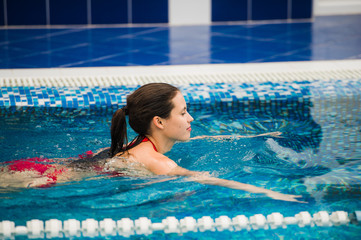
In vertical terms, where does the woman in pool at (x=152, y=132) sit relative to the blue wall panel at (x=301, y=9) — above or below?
below

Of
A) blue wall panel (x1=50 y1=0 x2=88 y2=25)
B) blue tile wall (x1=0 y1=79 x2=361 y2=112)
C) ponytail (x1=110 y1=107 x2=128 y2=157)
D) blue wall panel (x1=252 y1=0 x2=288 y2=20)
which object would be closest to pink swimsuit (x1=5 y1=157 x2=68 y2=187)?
ponytail (x1=110 y1=107 x2=128 y2=157)

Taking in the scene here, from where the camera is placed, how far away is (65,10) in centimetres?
963

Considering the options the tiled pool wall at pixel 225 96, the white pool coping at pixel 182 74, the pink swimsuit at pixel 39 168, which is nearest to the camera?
the pink swimsuit at pixel 39 168

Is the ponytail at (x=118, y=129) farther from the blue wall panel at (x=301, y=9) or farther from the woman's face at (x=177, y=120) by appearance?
the blue wall panel at (x=301, y=9)

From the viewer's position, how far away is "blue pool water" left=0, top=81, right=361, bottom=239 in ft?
10.1

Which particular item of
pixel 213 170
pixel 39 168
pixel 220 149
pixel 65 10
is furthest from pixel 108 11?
pixel 39 168

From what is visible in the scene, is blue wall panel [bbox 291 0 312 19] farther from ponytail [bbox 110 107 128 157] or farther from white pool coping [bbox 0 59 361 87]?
ponytail [bbox 110 107 128 157]

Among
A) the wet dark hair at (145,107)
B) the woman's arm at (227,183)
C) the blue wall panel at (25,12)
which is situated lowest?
the woman's arm at (227,183)

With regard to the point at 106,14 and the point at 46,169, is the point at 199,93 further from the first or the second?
the point at 106,14

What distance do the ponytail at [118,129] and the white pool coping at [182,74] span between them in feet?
8.05

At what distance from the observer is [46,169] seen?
132 inches

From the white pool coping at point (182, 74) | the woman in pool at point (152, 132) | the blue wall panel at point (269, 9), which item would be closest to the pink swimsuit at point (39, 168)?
the woman in pool at point (152, 132)

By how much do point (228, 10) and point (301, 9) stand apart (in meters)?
1.30

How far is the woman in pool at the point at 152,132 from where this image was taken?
3182 mm
